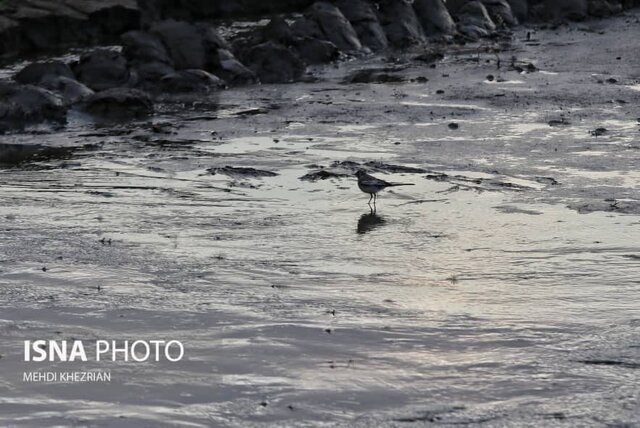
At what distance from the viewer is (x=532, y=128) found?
14.5m

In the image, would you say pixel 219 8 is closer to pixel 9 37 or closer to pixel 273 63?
pixel 9 37

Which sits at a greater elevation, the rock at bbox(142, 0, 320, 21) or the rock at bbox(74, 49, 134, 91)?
the rock at bbox(142, 0, 320, 21)

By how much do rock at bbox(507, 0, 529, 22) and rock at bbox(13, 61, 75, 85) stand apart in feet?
40.9

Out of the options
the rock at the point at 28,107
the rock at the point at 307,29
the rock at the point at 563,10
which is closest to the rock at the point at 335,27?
the rock at the point at 307,29

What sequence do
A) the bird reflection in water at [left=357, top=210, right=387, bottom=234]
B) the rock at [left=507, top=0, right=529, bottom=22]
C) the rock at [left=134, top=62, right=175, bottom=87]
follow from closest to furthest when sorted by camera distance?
the bird reflection in water at [left=357, top=210, right=387, bottom=234] → the rock at [left=134, top=62, right=175, bottom=87] → the rock at [left=507, top=0, right=529, bottom=22]

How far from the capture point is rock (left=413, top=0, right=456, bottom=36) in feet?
79.9

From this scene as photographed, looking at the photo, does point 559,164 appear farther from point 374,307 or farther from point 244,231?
point 374,307

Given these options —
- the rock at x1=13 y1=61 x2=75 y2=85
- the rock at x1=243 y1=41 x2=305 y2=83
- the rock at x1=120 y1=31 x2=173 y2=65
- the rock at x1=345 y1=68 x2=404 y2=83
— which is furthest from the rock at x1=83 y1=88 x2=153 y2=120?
the rock at x1=345 y1=68 x2=404 y2=83

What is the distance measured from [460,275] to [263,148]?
525 centimetres

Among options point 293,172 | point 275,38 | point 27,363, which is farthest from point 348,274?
point 275,38

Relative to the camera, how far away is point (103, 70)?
18.2 meters

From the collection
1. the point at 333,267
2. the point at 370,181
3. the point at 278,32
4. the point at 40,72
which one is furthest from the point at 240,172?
the point at 278,32

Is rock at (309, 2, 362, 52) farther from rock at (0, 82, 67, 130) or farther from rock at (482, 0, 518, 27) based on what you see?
rock at (0, 82, 67, 130)

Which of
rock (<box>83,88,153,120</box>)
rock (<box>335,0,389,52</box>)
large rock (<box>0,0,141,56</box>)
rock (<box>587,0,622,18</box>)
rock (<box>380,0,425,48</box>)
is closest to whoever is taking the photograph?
rock (<box>83,88,153,120</box>)
